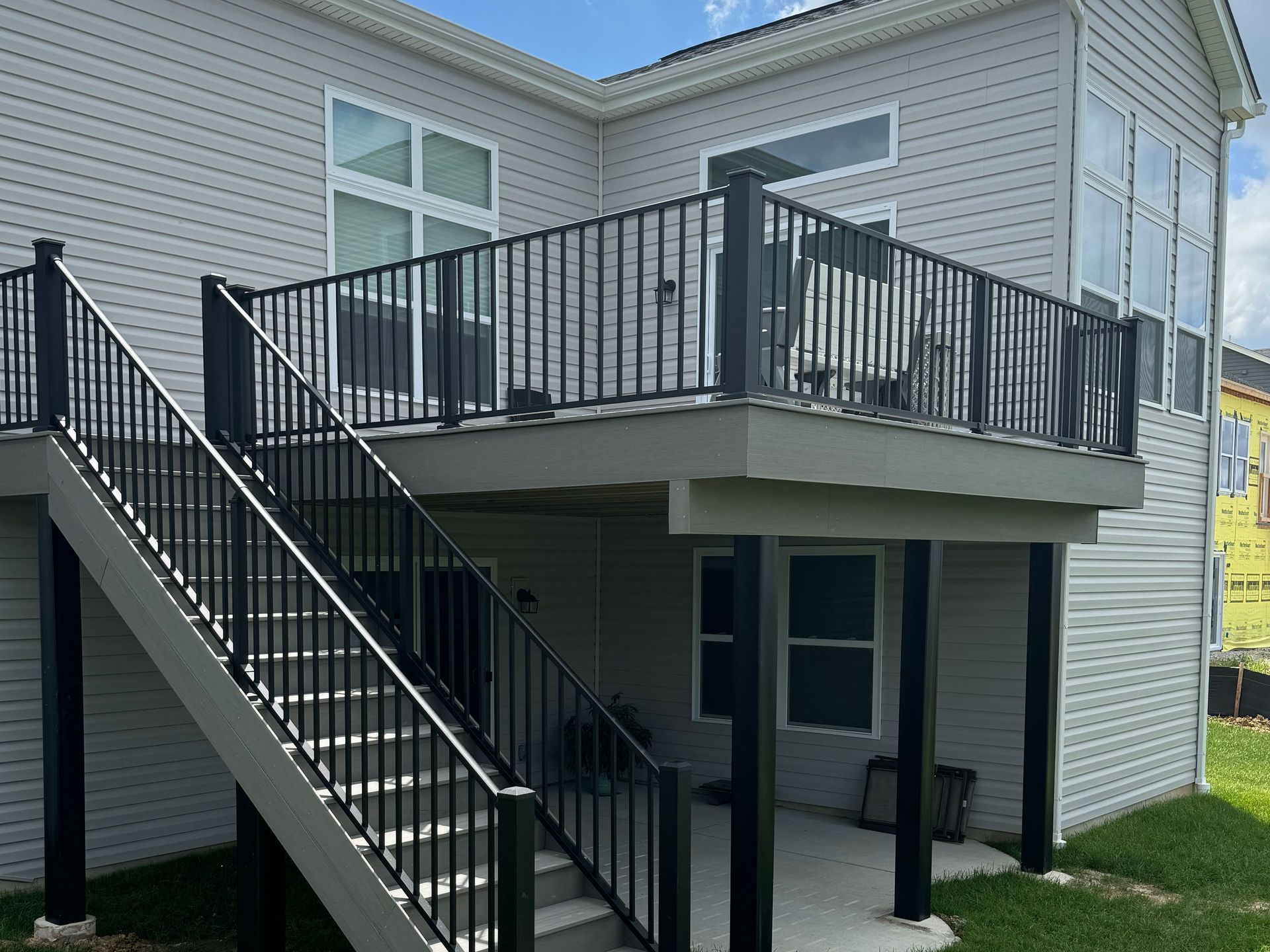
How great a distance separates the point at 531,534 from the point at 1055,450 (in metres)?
5.05

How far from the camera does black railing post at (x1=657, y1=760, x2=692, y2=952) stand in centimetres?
495

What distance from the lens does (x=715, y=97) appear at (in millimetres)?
10359

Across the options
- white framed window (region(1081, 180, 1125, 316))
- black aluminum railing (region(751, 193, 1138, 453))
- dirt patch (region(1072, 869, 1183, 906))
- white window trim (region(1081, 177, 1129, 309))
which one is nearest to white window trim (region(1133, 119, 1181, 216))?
white window trim (region(1081, 177, 1129, 309))

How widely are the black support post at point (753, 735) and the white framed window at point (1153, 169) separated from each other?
5.89 metres

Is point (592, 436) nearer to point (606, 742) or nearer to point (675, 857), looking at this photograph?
point (675, 857)

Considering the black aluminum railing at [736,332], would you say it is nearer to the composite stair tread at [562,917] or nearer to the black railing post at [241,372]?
the black railing post at [241,372]

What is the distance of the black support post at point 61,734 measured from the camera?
631 centimetres

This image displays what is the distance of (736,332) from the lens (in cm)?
487

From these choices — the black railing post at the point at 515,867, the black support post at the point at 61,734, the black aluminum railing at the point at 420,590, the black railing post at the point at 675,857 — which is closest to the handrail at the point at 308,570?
the black railing post at the point at 515,867

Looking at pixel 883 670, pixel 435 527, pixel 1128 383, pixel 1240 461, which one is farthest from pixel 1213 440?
pixel 1240 461

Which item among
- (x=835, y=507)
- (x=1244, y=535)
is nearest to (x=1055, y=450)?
(x=835, y=507)

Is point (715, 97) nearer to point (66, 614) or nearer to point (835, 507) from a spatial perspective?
point (835, 507)

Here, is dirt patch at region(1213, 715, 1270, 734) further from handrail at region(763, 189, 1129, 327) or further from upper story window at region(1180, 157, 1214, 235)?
handrail at region(763, 189, 1129, 327)

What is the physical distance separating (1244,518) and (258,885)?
73.9 ft
